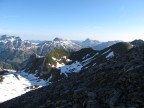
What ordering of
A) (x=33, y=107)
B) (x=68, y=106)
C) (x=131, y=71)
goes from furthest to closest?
(x=33, y=107)
(x=131, y=71)
(x=68, y=106)

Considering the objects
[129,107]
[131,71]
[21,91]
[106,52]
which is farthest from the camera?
[106,52]

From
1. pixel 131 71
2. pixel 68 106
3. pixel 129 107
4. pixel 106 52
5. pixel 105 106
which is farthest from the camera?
pixel 106 52

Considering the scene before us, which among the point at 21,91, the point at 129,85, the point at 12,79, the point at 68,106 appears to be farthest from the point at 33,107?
the point at 12,79

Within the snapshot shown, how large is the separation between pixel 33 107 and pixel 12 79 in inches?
6537

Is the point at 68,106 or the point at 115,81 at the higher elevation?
the point at 115,81

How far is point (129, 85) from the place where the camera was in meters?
22.9

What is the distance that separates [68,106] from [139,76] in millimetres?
7694

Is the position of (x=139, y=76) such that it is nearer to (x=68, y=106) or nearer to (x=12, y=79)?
(x=68, y=106)

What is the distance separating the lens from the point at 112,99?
21391mm

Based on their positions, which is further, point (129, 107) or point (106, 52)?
point (106, 52)

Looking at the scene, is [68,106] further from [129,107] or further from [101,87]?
[129,107]

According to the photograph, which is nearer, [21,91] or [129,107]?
[129,107]

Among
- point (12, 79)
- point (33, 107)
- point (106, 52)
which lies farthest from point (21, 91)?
point (33, 107)

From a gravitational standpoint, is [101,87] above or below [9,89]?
above
